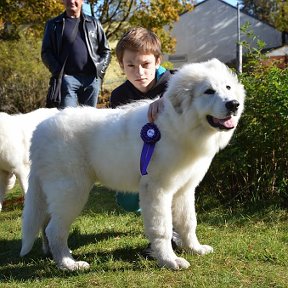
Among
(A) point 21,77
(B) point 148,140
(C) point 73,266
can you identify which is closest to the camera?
(B) point 148,140

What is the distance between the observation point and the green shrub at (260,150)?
16.4ft

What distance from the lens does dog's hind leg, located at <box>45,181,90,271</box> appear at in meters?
3.59

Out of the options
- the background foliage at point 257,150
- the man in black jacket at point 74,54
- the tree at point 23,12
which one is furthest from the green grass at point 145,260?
the tree at point 23,12

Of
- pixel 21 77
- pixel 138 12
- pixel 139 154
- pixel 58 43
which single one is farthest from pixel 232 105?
pixel 138 12

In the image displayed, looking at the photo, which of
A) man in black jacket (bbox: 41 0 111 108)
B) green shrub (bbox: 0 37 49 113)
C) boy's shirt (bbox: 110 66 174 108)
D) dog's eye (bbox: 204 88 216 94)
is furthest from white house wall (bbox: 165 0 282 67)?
dog's eye (bbox: 204 88 216 94)

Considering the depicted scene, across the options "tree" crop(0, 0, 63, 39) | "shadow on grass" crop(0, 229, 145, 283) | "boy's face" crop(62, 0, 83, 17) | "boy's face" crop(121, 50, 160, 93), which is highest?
"tree" crop(0, 0, 63, 39)

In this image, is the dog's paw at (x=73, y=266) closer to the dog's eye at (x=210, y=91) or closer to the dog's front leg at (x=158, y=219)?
the dog's front leg at (x=158, y=219)

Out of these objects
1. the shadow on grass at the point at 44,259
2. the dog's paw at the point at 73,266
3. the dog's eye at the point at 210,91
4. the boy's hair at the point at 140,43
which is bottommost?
the shadow on grass at the point at 44,259

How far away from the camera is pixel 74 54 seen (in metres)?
5.84

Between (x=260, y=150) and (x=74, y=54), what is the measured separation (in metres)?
2.69

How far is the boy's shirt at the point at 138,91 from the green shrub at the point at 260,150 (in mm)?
1349

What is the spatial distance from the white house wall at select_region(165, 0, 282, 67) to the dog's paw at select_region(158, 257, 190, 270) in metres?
32.7

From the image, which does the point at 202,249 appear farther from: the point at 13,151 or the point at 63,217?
the point at 13,151

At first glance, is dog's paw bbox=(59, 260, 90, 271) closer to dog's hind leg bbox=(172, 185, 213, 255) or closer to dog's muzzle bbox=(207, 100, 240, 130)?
dog's hind leg bbox=(172, 185, 213, 255)
